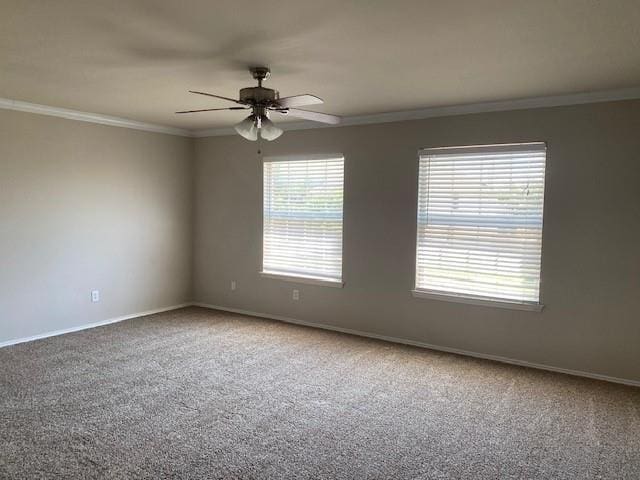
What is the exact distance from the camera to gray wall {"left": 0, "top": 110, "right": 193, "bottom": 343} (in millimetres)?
4660

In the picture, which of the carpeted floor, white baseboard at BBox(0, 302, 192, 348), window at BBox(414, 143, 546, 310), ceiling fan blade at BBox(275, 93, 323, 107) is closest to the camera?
the carpeted floor

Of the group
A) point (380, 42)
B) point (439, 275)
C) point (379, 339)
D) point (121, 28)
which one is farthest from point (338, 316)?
point (121, 28)

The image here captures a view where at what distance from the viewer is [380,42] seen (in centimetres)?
273

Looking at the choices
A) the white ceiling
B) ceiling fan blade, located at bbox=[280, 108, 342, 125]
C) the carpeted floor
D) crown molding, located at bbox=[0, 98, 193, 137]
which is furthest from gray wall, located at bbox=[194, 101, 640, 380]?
ceiling fan blade, located at bbox=[280, 108, 342, 125]

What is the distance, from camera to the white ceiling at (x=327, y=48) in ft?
7.55

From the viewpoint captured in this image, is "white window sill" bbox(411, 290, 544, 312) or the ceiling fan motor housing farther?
"white window sill" bbox(411, 290, 544, 312)

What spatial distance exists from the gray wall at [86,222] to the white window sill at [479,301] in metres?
3.45

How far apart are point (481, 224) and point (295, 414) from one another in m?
2.54

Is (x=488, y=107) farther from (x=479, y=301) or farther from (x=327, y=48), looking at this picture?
(x=327, y=48)

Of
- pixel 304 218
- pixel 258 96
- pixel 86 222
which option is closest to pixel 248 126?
pixel 258 96

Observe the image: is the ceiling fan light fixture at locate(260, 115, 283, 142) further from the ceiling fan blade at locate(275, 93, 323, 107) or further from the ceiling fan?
the ceiling fan blade at locate(275, 93, 323, 107)

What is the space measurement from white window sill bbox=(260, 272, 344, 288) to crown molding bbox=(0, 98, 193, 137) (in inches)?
90.0

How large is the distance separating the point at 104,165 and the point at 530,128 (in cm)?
463

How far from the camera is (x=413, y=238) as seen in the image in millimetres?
4840
